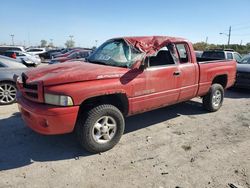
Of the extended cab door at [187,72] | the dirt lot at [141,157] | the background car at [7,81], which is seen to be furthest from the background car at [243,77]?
the background car at [7,81]

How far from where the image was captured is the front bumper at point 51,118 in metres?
3.49

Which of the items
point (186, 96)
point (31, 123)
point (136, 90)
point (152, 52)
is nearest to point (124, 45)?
point (152, 52)

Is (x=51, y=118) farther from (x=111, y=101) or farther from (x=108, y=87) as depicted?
(x=111, y=101)

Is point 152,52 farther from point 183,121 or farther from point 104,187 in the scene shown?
point 104,187

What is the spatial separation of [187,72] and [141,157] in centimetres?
235

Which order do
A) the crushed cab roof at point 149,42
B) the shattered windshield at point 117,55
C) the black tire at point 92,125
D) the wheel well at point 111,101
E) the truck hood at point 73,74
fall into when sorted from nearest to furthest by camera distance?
the truck hood at point 73,74, the black tire at point 92,125, the wheel well at point 111,101, the shattered windshield at point 117,55, the crushed cab roof at point 149,42

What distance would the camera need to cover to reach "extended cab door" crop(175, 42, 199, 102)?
5.25 meters

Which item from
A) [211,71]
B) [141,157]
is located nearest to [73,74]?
[141,157]

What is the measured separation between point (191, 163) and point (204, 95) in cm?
294

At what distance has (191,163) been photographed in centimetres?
375

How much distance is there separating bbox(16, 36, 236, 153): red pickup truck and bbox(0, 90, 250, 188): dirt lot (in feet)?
1.54

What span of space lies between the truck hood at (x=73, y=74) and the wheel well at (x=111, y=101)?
385 millimetres

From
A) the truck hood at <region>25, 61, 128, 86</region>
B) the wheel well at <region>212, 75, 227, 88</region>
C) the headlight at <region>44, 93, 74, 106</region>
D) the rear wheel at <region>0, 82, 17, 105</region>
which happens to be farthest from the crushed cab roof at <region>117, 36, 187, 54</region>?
the rear wheel at <region>0, 82, 17, 105</region>

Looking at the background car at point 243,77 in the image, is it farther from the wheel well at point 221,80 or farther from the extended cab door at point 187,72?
the extended cab door at point 187,72
